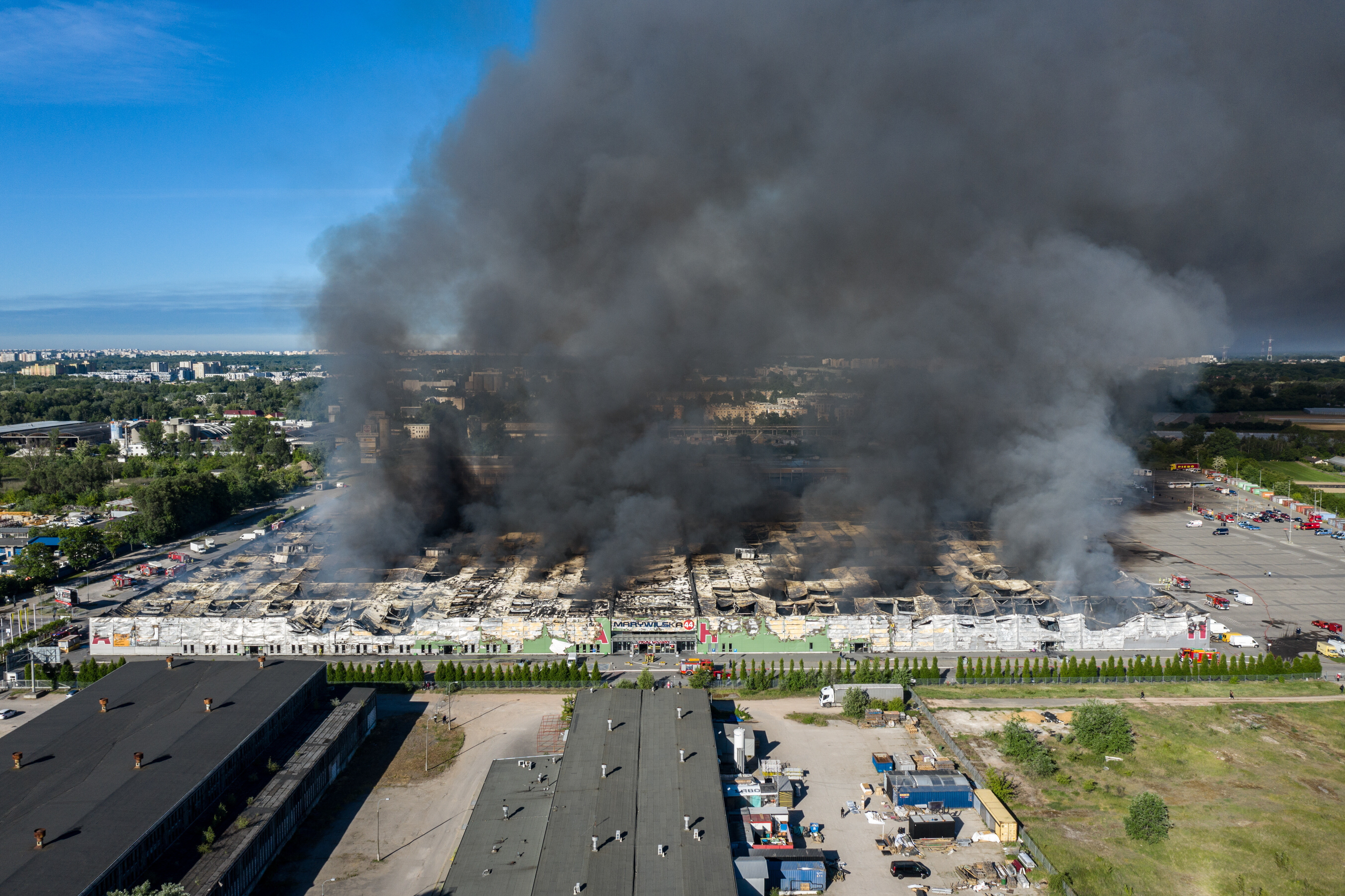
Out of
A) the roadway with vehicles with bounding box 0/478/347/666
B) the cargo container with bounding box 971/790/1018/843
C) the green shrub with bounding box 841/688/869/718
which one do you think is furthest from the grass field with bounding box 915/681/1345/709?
the roadway with vehicles with bounding box 0/478/347/666

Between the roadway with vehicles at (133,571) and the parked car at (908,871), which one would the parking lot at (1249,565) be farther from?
the roadway with vehicles at (133,571)

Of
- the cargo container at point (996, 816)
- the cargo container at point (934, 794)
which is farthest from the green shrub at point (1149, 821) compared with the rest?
the cargo container at point (934, 794)

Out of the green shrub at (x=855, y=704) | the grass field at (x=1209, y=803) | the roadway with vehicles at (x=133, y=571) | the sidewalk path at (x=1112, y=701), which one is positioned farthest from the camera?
the roadway with vehicles at (x=133, y=571)

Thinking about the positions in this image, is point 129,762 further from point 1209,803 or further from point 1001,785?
point 1209,803

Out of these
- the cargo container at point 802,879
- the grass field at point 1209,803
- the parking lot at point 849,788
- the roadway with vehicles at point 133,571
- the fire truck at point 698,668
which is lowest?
the grass field at point 1209,803

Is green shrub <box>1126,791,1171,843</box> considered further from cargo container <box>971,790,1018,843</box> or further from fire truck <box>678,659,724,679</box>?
fire truck <box>678,659,724,679</box>

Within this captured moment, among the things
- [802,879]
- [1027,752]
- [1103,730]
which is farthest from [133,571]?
[1103,730]

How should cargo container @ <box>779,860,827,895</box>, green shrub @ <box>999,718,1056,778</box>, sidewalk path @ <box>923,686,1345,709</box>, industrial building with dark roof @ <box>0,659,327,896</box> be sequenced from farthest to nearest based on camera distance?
sidewalk path @ <box>923,686,1345,709</box> → green shrub @ <box>999,718,1056,778</box> → cargo container @ <box>779,860,827,895</box> → industrial building with dark roof @ <box>0,659,327,896</box>

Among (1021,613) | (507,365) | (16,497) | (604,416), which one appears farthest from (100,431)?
(1021,613)
